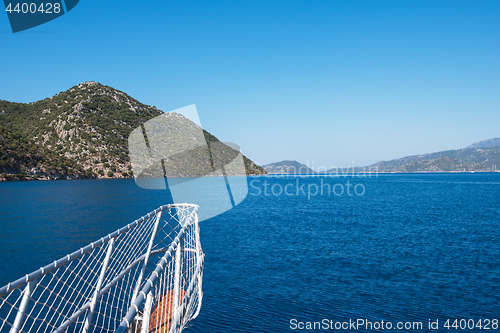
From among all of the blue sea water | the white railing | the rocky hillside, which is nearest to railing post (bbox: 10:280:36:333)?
the white railing

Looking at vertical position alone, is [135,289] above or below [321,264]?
above

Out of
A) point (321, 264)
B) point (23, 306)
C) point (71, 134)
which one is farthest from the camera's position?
point (71, 134)

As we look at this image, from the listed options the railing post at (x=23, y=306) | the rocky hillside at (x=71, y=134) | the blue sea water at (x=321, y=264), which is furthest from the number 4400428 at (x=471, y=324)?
the rocky hillside at (x=71, y=134)

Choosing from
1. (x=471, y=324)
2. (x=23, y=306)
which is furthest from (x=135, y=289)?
(x=471, y=324)

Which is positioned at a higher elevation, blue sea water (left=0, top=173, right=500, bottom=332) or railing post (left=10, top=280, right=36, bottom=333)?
railing post (left=10, top=280, right=36, bottom=333)

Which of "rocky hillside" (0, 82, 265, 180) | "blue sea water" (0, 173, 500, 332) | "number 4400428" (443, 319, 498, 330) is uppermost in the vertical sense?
"rocky hillside" (0, 82, 265, 180)

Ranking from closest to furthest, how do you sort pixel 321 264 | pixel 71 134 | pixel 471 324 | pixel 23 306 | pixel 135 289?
pixel 23 306 → pixel 135 289 → pixel 471 324 → pixel 321 264 → pixel 71 134

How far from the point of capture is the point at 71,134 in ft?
382

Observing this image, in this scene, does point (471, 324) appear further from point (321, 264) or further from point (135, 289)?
point (135, 289)

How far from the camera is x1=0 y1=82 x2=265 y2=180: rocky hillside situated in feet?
297

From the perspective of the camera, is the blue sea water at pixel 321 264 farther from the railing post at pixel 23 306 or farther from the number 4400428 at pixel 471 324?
the railing post at pixel 23 306

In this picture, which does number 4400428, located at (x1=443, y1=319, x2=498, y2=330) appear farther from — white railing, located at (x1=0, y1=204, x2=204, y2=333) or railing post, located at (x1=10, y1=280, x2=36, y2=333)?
railing post, located at (x1=10, y1=280, x2=36, y2=333)

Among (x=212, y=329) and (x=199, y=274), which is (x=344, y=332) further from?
(x=199, y=274)

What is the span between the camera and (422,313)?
1234 centimetres
